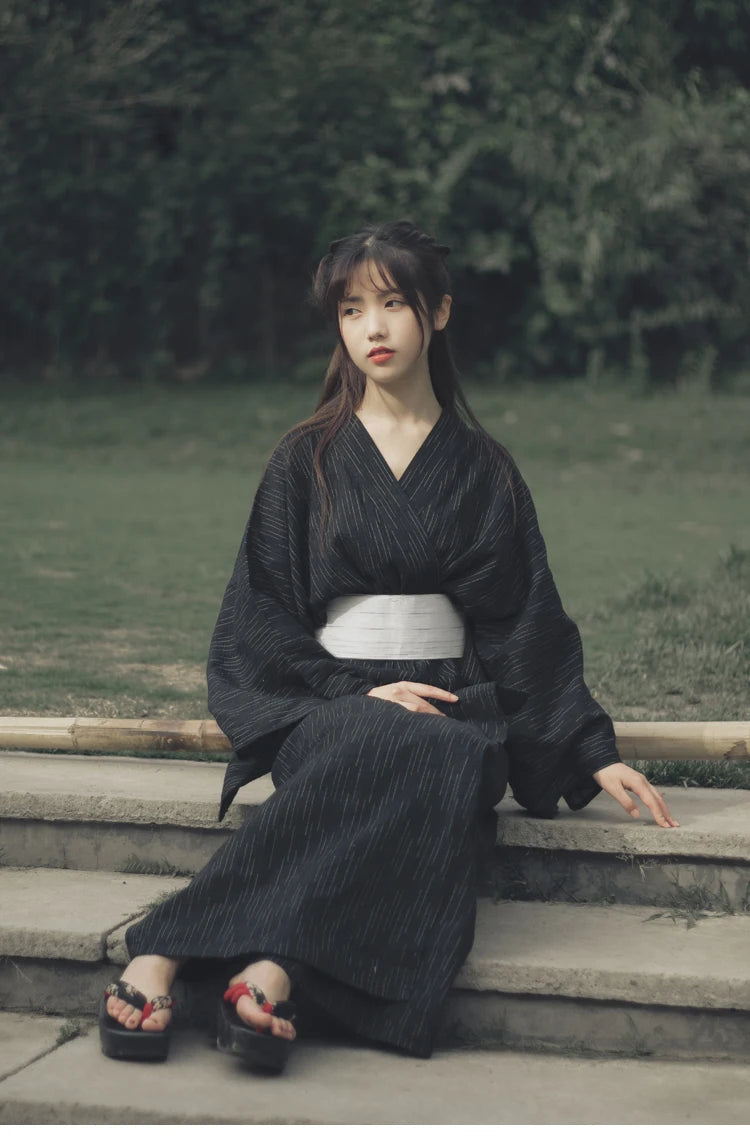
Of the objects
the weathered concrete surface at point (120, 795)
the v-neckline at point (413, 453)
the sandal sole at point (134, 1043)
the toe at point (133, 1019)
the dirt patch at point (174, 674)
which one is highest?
the v-neckline at point (413, 453)

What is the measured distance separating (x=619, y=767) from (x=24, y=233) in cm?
1305

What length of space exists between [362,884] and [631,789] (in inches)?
24.1

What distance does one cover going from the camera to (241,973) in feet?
8.61

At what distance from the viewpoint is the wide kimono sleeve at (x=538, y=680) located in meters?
3.05

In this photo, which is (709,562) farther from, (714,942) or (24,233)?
(24,233)

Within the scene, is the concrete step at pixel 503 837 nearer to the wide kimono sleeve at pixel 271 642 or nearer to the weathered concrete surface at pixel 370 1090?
the wide kimono sleeve at pixel 271 642

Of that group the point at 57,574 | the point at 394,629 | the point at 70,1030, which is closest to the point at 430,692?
the point at 394,629

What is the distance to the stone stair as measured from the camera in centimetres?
270

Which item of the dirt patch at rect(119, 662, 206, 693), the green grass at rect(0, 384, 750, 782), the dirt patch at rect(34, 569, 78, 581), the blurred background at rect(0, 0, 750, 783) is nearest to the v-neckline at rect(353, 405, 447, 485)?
the green grass at rect(0, 384, 750, 782)

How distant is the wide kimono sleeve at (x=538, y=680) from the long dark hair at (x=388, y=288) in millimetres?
207

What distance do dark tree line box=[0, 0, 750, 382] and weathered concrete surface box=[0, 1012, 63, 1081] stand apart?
11.6m

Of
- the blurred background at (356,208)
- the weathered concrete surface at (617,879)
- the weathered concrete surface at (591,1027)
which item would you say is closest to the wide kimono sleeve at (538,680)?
the weathered concrete surface at (617,879)

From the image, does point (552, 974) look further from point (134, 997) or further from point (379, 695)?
point (134, 997)

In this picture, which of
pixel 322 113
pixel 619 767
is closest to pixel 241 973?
pixel 619 767
